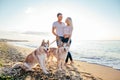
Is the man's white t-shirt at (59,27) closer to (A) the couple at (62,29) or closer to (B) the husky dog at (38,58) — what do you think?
(A) the couple at (62,29)

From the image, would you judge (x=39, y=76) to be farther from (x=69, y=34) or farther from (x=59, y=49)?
(x=69, y=34)

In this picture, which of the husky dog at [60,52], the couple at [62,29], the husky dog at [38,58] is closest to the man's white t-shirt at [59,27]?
the couple at [62,29]

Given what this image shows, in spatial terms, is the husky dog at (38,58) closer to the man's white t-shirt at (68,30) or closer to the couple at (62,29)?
the couple at (62,29)

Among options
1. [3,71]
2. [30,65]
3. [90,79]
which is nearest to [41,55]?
[30,65]

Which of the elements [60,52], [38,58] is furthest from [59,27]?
[38,58]

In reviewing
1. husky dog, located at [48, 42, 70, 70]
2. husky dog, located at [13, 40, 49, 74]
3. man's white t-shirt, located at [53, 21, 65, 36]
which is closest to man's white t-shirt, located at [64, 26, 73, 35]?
man's white t-shirt, located at [53, 21, 65, 36]

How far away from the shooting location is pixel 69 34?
5855 mm

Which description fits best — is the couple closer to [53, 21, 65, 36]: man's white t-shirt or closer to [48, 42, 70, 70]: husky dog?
[53, 21, 65, 36]: man's white t-shirt

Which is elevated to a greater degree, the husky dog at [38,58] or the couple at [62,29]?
the couple at [62,29]

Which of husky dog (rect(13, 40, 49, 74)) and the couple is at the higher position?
the couple

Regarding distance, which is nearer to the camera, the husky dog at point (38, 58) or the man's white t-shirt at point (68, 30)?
the husky dog at point (38, 58)

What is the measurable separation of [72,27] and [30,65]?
1803mm

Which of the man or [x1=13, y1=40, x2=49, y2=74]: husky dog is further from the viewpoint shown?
the man

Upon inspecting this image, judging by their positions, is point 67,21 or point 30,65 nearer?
point 30,65
